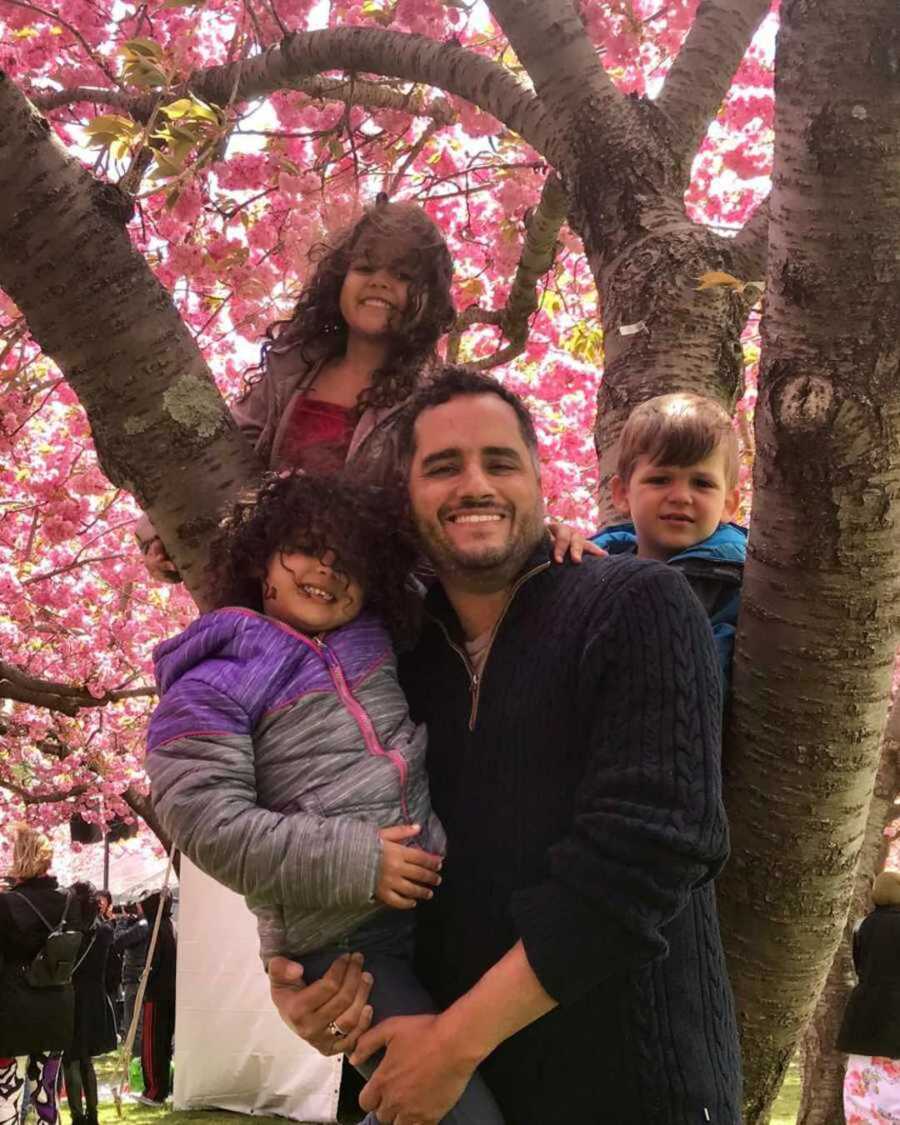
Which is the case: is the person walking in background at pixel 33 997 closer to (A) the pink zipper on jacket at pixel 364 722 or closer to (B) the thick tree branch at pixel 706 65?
(A) the pink zipper on jacket at pixel 364 722

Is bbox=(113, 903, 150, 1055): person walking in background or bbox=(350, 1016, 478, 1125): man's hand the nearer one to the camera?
bbox=(350, 1016, 478, 1125): man's hand

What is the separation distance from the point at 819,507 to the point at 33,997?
209 inches

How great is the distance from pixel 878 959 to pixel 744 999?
3.23 m

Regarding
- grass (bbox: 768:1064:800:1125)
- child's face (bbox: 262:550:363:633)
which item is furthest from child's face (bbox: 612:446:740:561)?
grass (bbox: 768:1064:800:1125)

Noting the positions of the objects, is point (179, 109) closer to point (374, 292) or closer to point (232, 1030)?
point (374, 292)

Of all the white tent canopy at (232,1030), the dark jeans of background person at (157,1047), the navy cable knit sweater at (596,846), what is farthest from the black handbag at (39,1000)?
the navy cable knit sweater at (596,846)

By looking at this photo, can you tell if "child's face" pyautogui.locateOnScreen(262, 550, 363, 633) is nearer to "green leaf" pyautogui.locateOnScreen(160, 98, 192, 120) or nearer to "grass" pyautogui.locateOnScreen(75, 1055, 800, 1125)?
"green leaf" pyautogui.locateOnScreen(160, 98, 192, 120)

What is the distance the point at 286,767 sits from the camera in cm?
143

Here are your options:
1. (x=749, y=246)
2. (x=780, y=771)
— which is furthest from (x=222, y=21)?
(x=780, y=771)

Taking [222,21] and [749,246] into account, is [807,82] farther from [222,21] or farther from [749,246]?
[222,21]

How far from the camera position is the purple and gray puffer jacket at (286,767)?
1312 mm

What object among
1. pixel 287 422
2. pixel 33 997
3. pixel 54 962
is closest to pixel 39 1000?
pixel 33 997

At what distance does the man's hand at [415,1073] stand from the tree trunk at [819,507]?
569mm

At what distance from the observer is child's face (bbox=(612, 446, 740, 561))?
2.01 meters
